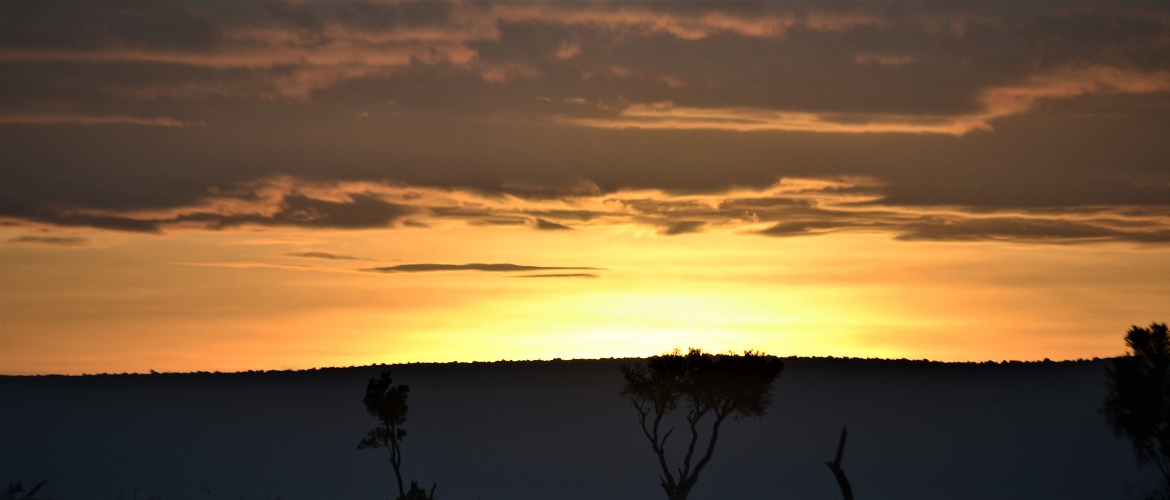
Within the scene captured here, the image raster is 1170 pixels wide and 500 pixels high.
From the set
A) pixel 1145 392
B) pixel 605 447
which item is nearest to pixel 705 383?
pixel 1145 392

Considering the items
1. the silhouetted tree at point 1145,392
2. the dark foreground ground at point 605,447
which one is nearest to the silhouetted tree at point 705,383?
the silhouetted tree at point 1145,392

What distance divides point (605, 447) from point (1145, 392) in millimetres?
121726

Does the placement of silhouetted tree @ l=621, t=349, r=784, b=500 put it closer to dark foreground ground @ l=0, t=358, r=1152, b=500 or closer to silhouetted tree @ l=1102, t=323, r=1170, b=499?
silhouetted tree @ l=1102, t=323, r=1170, b=499

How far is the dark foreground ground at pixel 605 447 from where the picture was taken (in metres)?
140

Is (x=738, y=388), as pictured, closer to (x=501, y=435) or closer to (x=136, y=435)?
(x=501, y=435)

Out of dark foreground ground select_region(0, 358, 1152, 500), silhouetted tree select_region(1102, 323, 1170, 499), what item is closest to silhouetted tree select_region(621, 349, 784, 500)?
silhouetted tree select_region(1102, 323, 1170, 499)

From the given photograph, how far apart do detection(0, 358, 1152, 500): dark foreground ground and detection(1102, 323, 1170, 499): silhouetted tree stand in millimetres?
78988

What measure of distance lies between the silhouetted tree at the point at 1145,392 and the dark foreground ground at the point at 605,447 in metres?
79.0

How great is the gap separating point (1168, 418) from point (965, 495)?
8735 cm

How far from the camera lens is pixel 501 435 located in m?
182

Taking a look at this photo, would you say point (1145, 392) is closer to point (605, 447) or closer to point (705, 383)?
point (705, 383)

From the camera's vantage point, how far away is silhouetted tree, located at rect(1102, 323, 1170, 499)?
52031mm

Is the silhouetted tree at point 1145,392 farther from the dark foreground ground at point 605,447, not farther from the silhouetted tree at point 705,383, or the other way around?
the dark foreground ground at point 605,447

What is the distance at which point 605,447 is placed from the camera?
17050cm
